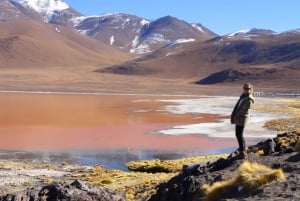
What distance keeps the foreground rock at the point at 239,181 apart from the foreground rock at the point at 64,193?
1466 mm

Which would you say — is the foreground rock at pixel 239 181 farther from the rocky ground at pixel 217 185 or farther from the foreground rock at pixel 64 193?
the foreground rock at pixel 64 193

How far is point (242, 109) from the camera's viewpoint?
39.9ft

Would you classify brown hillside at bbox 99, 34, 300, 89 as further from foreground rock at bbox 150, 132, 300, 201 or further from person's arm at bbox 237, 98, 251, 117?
foreground rock at bbox 150, 132, 300, 201

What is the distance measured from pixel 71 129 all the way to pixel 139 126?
17.5 ft

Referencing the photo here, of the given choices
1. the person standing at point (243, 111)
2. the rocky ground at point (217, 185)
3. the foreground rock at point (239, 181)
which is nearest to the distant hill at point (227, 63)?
the rocky ground at point (217, 185)

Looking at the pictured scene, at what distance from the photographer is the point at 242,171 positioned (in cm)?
941

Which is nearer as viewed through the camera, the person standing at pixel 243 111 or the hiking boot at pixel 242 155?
the hiking boot at pixel 242 155

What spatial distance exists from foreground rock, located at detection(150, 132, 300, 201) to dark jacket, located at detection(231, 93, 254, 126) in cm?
84

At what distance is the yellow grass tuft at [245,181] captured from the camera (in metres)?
9.05

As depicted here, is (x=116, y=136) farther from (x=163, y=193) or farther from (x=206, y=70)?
(x=206, y=70)

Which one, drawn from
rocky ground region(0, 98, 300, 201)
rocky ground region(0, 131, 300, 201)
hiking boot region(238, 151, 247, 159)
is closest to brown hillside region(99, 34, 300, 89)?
rocky ground region(0, 98, 300, 201)

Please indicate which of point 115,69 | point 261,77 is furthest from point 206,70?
point 261,77

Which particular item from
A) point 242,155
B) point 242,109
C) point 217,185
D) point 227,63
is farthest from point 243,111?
point 227,63

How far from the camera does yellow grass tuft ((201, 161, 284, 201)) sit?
29.7 ft
